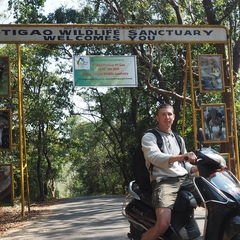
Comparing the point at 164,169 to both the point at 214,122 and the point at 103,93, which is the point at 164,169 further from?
the point at 103,93

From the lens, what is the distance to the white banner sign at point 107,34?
9570mm

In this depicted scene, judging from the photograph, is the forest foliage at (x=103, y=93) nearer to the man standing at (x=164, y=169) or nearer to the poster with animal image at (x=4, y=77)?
the poster with animal image at (x=4, y=77)

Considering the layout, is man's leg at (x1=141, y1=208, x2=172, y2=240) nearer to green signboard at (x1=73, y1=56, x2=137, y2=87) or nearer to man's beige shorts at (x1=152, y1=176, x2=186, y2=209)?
man's beige shorts at (x1=152, y1=176, x2=186, y2=209)

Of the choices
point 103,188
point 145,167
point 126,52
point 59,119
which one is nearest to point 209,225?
point 145,167

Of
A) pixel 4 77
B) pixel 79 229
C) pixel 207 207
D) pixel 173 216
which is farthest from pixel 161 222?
pixel 4 77

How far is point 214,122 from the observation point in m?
10.2

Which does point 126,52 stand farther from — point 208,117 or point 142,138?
point 142,138

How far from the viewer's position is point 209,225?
3713 millimetres

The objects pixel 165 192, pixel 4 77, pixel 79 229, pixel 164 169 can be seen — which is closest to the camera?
pixel 165 192

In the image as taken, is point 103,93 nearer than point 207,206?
No

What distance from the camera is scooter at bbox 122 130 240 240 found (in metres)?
3.60

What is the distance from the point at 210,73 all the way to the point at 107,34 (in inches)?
112

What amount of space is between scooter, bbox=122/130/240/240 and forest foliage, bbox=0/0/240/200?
10.5 m

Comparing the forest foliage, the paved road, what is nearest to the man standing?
the paved road
